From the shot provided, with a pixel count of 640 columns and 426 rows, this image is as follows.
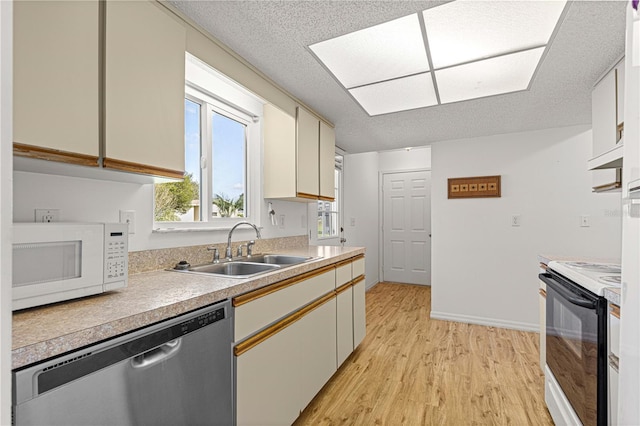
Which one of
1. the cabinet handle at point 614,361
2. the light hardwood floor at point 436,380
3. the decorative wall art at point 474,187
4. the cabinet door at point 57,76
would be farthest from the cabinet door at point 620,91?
the cabinet door at point 57,76

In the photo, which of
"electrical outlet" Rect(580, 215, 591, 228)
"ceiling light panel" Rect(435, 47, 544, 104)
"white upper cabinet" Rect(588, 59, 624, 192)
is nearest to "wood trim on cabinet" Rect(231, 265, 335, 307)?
"ceiling light panel" Rect(435, 47, 544, 104)

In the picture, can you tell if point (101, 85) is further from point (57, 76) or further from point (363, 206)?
point (363, 206)

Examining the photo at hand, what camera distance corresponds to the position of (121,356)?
34.1 inches

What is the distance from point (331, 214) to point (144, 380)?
11.4 ft

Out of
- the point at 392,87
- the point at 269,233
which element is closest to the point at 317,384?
the point at 269,233

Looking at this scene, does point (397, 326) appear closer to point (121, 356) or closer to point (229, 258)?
point (229, 258)

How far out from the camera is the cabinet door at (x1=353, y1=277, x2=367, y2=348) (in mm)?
2688

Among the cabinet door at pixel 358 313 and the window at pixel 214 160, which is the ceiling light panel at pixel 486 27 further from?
the cabinet door at pixel 358 313

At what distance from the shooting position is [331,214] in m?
4.29

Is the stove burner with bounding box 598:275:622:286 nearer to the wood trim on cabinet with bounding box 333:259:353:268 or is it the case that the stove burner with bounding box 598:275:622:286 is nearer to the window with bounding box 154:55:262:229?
the wood trim on cabinet with bounding box 333:259:353:268

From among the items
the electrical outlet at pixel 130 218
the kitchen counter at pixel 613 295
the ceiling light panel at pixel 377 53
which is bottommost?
the kitchen counter at pixel 613 295

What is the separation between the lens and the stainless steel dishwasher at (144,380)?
716 millimetres

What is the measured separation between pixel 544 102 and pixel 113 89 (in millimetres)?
3041

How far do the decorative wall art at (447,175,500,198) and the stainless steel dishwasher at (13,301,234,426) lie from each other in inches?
128
